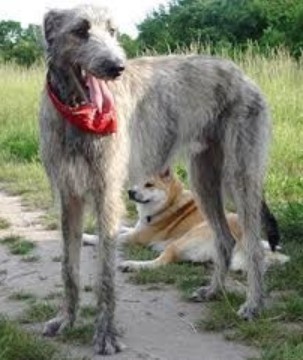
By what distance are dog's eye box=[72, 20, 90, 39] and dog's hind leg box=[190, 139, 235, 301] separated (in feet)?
5.25

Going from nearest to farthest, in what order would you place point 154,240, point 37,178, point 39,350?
point 39,350 < point 154,240 < point 37,178

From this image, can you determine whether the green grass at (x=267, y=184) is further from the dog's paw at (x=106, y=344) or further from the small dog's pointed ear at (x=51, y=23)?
the small dog's pointed ear at (x=51, y=23)

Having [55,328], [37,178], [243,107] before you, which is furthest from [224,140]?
[37,178]

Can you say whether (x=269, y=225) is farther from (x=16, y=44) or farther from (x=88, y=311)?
(x=16, y=44)

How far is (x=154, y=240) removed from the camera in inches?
292

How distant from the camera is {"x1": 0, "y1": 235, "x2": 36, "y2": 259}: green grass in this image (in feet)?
23.1

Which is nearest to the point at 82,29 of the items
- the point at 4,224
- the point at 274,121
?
the point at 4,224

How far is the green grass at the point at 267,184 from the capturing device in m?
5.10

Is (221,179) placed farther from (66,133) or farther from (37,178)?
(37,178)

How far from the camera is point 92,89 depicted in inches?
184

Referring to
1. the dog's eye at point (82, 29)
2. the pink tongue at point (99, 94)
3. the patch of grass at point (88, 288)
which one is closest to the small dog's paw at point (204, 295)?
the patch of grass at point (88, 288)

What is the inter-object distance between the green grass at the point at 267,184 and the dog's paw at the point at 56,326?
10 centimetres

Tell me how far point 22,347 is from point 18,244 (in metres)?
2.89

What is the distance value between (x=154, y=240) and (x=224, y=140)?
2.01 metres
